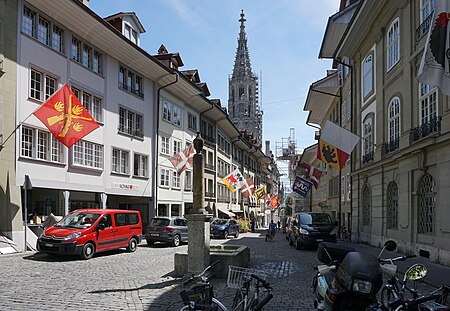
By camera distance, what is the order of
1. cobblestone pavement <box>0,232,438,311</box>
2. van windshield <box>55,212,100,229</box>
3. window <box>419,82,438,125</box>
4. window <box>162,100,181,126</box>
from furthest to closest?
window <box>162,100,181,126</box>
van windshield <box>55,212,100,229</box>
window <box>419,82,438,125</box>
cobblestone pavement <box>0,232,438,311</box>

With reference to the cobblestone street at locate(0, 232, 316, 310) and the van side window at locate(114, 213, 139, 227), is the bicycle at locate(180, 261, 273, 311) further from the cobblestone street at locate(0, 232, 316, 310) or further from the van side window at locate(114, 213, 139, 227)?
the van side window at locate(114, 213, 139, 227)

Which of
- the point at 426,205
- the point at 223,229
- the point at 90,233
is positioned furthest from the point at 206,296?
the point at 223,229

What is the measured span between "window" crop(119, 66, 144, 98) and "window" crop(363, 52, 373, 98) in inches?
581

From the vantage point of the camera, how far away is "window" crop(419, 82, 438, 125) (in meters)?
16.8

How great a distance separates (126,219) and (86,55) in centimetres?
1027

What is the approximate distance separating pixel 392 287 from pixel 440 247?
10195 millimetres

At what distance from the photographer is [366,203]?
26734mm

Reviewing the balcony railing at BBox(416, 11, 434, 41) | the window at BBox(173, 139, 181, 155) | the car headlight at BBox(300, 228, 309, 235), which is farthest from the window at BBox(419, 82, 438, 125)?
the window at BBox(173, 139, 181, 155)

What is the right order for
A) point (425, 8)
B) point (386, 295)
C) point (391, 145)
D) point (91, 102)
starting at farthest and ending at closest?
1. point (91, 102)
2. point (391, 145)
3. point (425, 8)
4. point (386, 295)

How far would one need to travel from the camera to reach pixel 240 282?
631 cm

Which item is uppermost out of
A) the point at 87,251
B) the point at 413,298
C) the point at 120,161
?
the point at 120,161

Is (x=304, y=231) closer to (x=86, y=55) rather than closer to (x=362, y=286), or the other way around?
(x=86, y=55)

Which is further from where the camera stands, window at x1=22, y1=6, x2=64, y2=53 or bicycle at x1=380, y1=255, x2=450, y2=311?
window at x1=22, y1=6, x2=64, y2=53

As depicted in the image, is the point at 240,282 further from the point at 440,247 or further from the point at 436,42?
the point at 440,247
